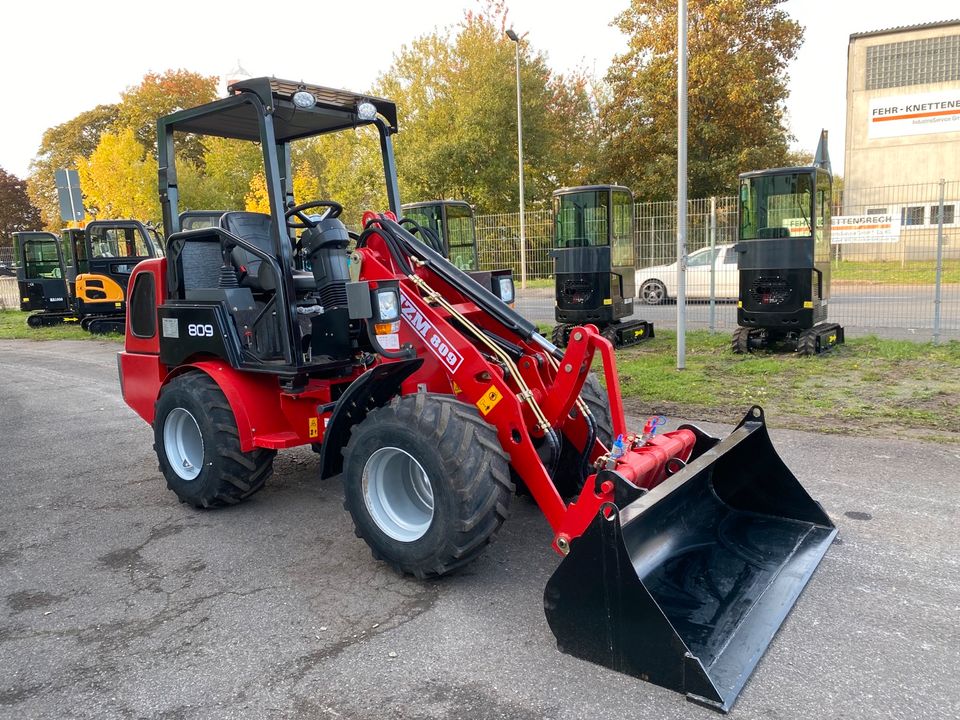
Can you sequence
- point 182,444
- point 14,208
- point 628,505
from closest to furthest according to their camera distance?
point 628,505
point 182,444
point 14,208

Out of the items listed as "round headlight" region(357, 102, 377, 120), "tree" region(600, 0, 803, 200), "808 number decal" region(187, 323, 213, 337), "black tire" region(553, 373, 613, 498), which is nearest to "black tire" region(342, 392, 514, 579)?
"black tire" region(553, 373, 613, 498)

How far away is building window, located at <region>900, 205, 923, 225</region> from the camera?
11680 millimetres

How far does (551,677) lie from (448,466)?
1112 mm

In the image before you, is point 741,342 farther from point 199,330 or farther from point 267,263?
point 199,330

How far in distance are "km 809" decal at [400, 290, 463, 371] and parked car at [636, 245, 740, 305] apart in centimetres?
1310

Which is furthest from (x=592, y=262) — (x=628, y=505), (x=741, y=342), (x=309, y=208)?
(x=628, y=505)

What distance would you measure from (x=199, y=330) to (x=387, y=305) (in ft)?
5.97

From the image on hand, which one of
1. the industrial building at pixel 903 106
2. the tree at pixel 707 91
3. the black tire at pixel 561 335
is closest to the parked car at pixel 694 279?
the black tire at pixel 561 335

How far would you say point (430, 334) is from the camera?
4309 mm

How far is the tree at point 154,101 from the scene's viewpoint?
44.3m

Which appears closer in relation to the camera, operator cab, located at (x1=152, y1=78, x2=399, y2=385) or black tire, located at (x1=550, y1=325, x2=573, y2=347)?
operator cab, located at (x1=152, y1=78, x2=399, y2=385)

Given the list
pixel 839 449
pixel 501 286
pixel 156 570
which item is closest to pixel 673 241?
pixel 839 449

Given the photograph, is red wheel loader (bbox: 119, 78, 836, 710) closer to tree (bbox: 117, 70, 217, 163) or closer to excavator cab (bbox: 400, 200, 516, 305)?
excavator cab (bbox: 400, 200, 516, 305)

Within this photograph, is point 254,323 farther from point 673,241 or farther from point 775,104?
point 775,104
